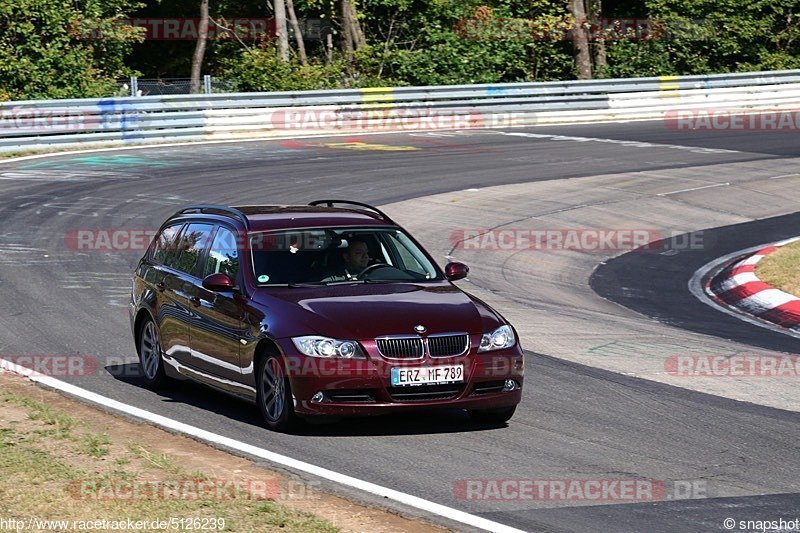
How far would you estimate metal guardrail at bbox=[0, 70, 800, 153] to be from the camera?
29156mm

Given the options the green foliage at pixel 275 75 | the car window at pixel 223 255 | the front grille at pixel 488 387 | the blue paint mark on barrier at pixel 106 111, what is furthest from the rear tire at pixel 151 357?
the green foliage at pixel 275 75

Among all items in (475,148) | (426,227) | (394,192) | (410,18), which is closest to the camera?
(426,227)

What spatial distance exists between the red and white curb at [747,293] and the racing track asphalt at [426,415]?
4.06m

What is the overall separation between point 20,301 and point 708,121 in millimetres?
25292

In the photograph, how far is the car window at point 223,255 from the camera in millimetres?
9962

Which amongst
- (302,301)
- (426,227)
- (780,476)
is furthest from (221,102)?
(780,476)

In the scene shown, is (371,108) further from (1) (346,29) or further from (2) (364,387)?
(2) (364,387)

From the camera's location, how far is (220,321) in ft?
32.1

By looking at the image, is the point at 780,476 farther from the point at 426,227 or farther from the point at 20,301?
the point at 426,227

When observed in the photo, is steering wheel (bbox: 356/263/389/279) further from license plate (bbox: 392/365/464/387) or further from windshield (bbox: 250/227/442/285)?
license plate (bbox: 392/365/464/387)

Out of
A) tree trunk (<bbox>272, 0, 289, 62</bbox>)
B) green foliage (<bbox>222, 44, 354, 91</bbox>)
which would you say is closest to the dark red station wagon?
green foliage (<bbox>222, 44, 354, 91</bbox>)

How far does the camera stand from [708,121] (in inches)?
1411

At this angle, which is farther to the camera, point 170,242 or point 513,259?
point 513,259

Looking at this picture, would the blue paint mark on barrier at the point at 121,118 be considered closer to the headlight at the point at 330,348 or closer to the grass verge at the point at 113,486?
the grass verge at the point at 113,486
